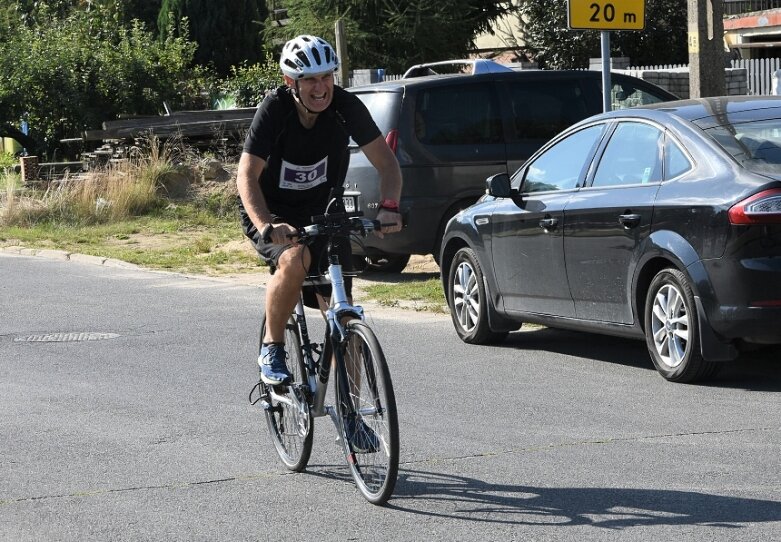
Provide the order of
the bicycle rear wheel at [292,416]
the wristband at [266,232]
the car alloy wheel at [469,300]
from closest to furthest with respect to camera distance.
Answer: the wristband at [266,232] < the bicycle rear wheel at [292,416] < the car alloy wheel at [469,300]

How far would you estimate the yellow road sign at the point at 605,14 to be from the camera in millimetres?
11938

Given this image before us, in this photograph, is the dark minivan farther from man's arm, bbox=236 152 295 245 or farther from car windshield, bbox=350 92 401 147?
man's arm, bbox=236 152 295 245

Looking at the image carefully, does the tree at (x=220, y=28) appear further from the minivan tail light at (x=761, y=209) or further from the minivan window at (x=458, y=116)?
the minivan tail light at (x=761, y=209)

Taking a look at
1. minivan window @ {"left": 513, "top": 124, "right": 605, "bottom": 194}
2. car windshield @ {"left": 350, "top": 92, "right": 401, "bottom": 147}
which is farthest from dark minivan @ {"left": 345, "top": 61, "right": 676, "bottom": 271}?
minivan window @ {"left": 513, "top": 124, "right": 605, "bottom": 194}

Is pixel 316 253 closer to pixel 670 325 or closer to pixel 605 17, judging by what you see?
pixel 670 325

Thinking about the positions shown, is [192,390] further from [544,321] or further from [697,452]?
[697,452]

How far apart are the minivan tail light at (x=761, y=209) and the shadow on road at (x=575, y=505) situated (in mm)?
2231

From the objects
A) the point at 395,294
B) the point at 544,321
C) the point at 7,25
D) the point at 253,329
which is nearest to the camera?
the point at 544,321

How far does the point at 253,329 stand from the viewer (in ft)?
36.8

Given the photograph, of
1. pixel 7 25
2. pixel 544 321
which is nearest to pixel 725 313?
pixel 544 321

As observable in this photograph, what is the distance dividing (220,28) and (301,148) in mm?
39678

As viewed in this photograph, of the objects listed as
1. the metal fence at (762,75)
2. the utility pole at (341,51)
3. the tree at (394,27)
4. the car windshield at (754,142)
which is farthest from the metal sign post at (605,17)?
the tree at (394,27)

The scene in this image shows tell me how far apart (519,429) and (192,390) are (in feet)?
7.62

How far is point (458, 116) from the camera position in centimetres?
1351
